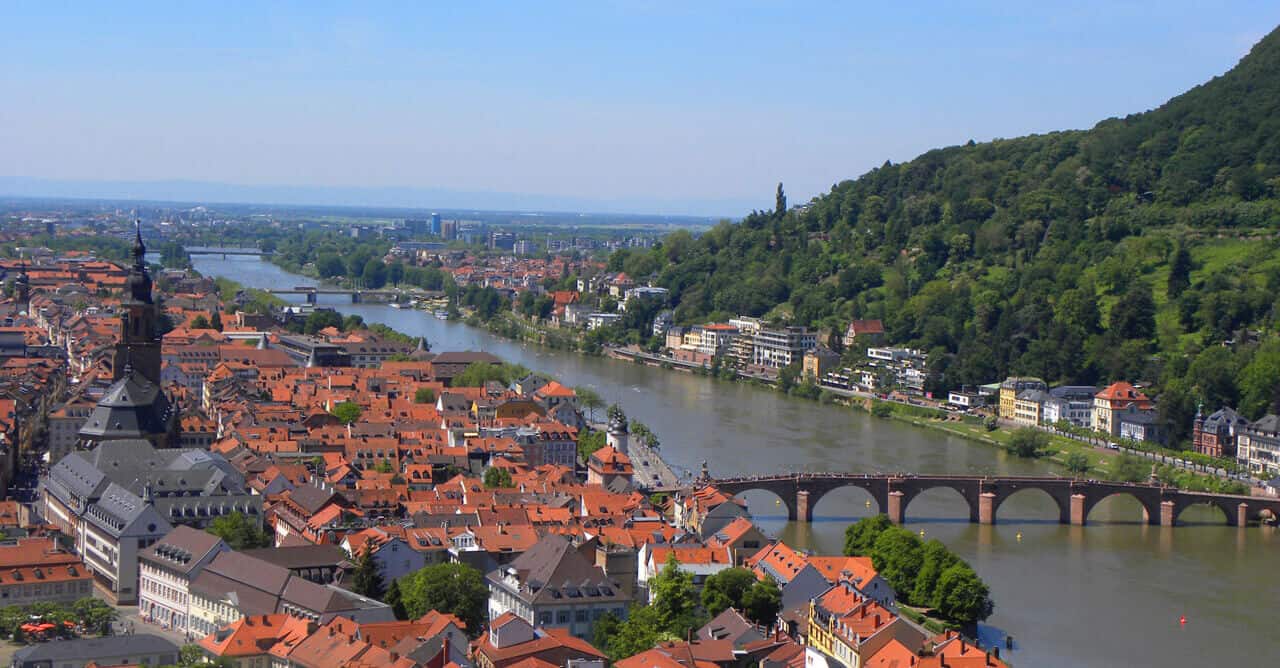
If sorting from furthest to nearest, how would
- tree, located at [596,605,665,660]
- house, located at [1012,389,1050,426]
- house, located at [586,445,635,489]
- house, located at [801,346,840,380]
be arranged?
house, located at [801,346,840,380]
house, located at [1012,389,1050,426]
house, located at [586,445,635,489]
tree, located at [596,605,665,660]

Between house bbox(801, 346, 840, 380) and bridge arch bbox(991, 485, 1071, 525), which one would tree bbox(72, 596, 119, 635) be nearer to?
bridge arch bbox(991, 485, 1071, 525)

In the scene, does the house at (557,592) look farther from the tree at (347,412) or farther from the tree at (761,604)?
the tree at (347,412)

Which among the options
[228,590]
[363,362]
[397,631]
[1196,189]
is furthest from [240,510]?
[1196,189]

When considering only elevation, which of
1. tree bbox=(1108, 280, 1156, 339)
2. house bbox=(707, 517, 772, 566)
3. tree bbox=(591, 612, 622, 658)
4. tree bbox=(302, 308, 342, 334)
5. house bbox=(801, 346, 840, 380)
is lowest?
house bbox=(801, 346, 840, 380)

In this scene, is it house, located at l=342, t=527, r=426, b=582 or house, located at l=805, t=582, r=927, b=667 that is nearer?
house, located at l=805, t=582, r=927, b=667

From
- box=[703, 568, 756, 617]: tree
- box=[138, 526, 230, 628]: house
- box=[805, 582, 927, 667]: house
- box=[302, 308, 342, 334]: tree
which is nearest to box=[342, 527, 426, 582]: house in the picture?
box=[138, 526, 230, 628]: house

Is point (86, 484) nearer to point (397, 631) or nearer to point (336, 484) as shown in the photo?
point (336, 484)

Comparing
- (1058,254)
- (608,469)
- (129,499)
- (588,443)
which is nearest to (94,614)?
(129,499)
